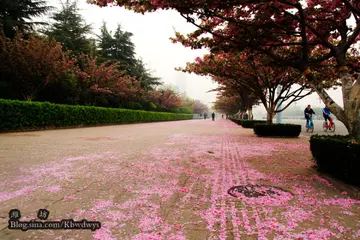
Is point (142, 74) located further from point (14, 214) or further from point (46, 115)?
point (14, 214)

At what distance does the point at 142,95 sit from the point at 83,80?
44.9ft

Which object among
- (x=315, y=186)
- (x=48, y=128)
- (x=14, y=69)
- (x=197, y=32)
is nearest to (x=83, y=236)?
(x=315, y=186)

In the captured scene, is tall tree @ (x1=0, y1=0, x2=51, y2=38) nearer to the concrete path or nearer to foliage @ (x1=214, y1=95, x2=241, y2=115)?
the concrete path

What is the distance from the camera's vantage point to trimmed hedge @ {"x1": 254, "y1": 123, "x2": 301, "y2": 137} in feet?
35.6

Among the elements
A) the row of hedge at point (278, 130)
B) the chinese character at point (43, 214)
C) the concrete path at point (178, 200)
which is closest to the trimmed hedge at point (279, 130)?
the row of hedge at point (278, 130)

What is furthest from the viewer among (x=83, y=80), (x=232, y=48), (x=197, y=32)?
(x=83, y=80)

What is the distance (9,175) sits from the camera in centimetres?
378

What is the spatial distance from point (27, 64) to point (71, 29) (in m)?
13.7

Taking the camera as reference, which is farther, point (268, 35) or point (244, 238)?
point (268, 35)

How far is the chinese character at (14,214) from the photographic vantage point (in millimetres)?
2256

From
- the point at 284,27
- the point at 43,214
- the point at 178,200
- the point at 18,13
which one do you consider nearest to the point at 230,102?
the point at 18,13

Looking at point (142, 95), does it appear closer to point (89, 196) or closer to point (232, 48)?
point (232, 48)

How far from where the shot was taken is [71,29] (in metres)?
25.4

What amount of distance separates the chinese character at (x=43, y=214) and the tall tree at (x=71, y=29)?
25.5m
